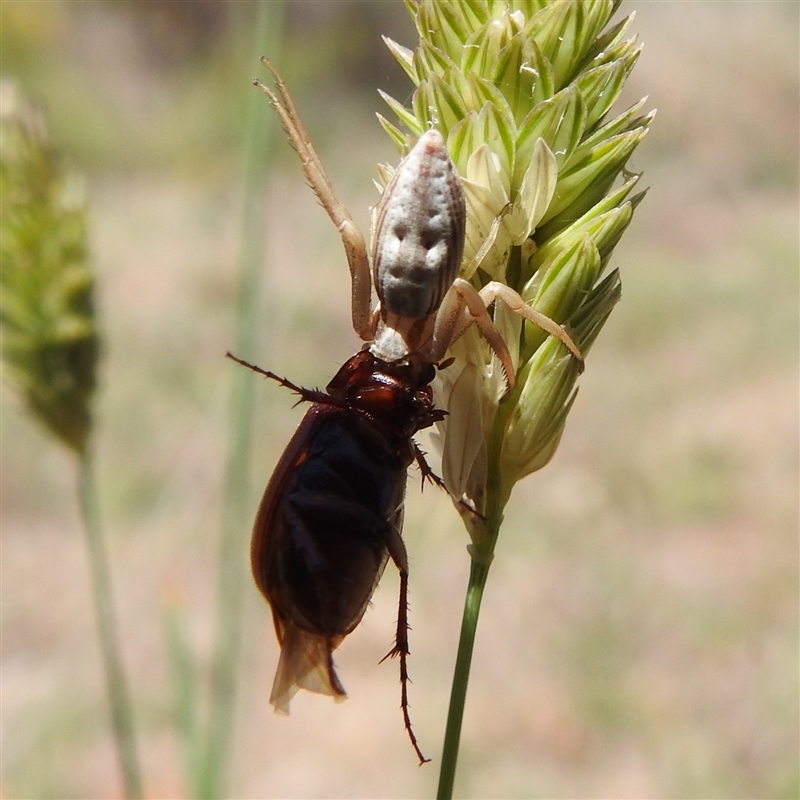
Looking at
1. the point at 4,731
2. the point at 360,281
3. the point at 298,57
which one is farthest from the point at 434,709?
the point at 298,57

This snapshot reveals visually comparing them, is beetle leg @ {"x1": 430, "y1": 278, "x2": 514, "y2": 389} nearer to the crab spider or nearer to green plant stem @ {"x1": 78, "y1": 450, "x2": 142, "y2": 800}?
the crab spider

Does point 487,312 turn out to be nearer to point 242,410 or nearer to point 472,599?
point 472,599

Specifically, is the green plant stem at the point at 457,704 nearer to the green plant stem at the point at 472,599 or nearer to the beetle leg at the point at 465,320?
the green plant stem at the point at 472,599

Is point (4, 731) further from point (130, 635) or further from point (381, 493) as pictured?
point (381, 493)

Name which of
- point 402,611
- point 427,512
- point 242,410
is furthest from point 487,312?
point 427,512

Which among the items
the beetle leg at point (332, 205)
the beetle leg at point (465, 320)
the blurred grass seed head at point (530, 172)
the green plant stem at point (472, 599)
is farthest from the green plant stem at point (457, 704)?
the beetle leg at point (332, 205)

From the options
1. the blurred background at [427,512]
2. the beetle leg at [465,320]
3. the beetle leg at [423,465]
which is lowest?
the blurred background at [427,512]
